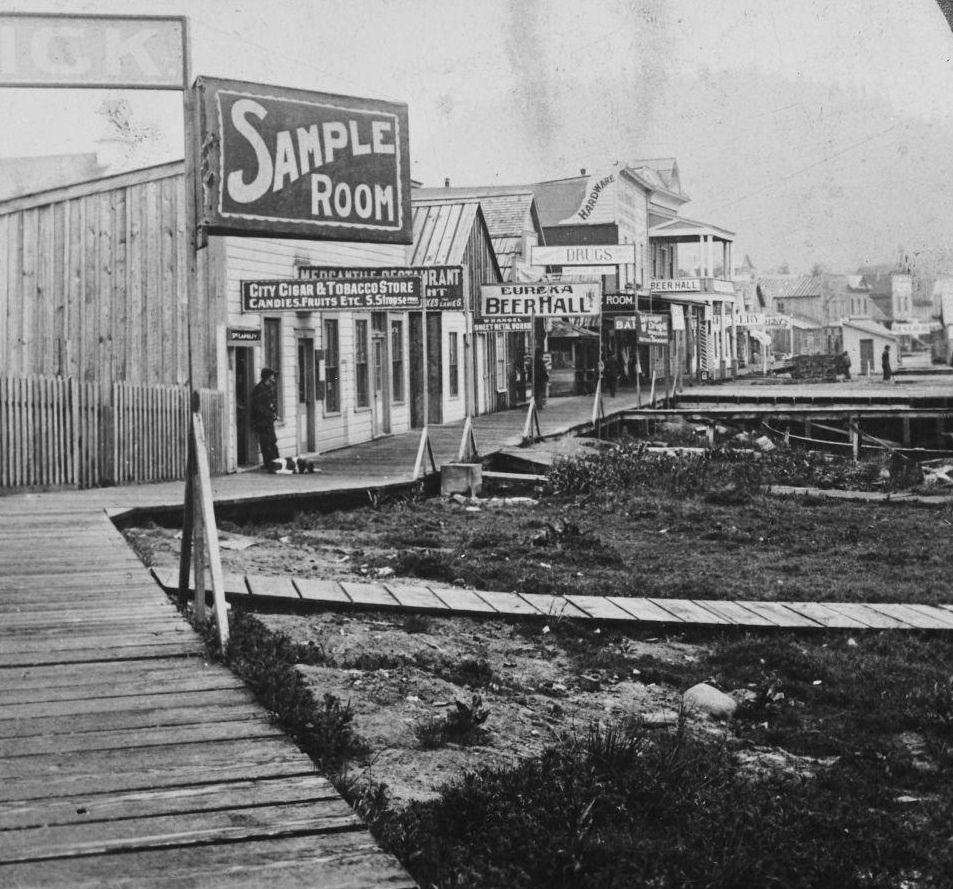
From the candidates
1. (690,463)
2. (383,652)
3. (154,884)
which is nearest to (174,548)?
(383,652)

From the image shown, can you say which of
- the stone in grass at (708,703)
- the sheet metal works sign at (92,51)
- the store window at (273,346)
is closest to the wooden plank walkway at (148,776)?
the stone in grass at (708,703)

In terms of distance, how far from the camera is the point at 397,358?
92.7 ft

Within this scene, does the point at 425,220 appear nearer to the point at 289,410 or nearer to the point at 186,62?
the point at 289,410

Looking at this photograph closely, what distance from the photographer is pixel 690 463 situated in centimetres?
2280

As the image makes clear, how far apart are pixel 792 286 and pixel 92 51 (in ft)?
401

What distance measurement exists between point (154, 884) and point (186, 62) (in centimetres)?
501

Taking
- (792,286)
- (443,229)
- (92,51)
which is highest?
(792,286)

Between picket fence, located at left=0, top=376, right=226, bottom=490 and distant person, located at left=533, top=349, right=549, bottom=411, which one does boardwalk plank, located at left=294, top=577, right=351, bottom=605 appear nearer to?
picket fence, located at left=0, top=376, right=226, bottom=490

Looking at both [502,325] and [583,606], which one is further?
[502,325]

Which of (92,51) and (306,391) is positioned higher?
(92,51)

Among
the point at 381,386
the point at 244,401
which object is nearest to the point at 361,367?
the point at 381,386

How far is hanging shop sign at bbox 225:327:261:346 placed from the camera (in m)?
19.4

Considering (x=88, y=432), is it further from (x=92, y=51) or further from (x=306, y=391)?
(x=92, y=51)

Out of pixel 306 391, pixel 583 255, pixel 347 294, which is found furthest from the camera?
pixel 583 255
